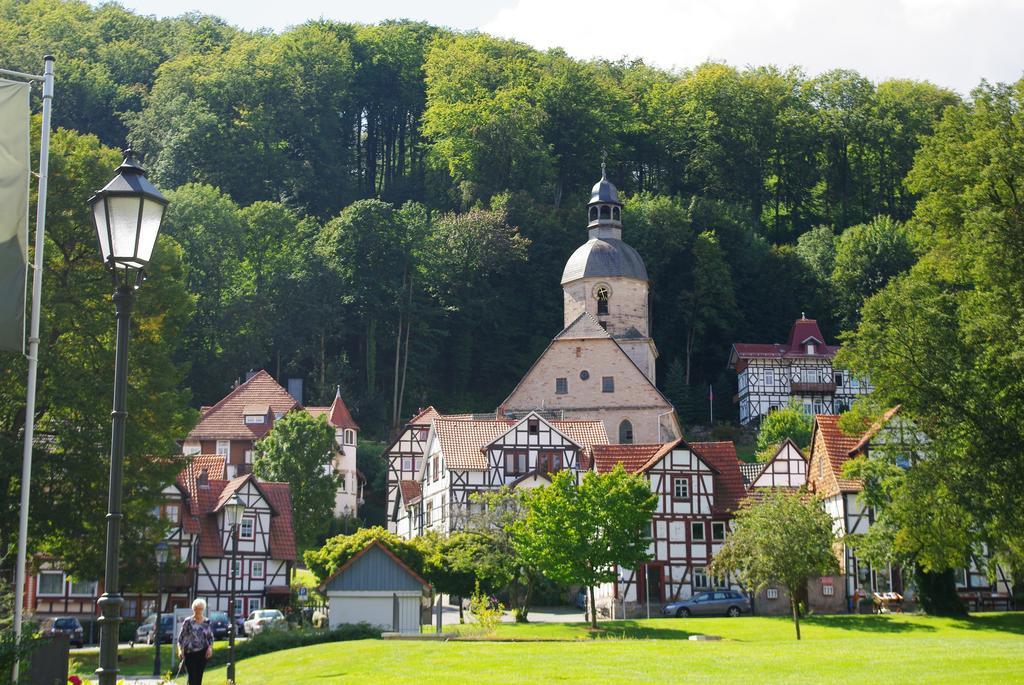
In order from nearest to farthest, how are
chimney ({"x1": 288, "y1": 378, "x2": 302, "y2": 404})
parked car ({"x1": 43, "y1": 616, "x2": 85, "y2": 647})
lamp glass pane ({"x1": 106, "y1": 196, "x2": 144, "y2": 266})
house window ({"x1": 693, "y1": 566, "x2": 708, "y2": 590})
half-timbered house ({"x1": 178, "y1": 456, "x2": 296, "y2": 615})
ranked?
lamp glass pane ({"x1": 106, "y1": 196, "x2": 144, "y2": 266}), parked car ({"x1": 43, "y1": 616, "x2": 85, "y2": 647}), half-timbered house ({"x1": 178, "y1": 456, "x2": 296, "y2": 615}), house window ({"x1": 693, "y1": 566, "x2": 708, "y2": 590}), chimney ({"x1": 288, "y1": 378, "x2": 302, "y2": 404})

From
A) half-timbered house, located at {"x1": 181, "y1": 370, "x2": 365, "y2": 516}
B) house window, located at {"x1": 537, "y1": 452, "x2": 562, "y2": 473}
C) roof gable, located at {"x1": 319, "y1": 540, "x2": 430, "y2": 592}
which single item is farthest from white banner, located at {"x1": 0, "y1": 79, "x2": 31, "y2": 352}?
half-timbered house, located at {"x1": 181, "y1": 370, "x2": 365, "y2": 516}

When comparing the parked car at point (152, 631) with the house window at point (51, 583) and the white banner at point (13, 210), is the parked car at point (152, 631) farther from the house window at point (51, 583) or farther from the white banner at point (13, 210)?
the white banner at point (13, 210)

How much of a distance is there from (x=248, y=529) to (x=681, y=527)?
16.4m

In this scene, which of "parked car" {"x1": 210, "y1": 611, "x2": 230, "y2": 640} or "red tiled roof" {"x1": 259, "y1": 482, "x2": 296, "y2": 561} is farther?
"red tiled roof" {"x1": 259, "y1": 482, "x2": 296, "y2": 561}

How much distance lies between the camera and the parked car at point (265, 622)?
41.7 m

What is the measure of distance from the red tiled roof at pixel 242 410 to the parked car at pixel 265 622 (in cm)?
2502

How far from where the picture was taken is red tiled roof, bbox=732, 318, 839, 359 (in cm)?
8931

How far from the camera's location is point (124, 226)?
39.4 ft

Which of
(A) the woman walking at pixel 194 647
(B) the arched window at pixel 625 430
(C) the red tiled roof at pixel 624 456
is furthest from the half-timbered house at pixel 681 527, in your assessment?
(A) the woman walking at pixel 194 647

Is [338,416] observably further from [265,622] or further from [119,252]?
[119,252]

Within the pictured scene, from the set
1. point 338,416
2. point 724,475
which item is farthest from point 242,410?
point 724,475

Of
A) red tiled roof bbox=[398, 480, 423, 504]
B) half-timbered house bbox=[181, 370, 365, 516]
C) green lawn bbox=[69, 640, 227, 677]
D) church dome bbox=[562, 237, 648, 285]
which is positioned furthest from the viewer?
church dome bbox=[562, 237, 648, 285]

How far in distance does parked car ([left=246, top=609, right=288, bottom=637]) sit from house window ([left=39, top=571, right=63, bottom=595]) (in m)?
7.73

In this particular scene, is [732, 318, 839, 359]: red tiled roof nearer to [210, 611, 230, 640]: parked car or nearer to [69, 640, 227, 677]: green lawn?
[210, 611, 230, 640]: parked car
